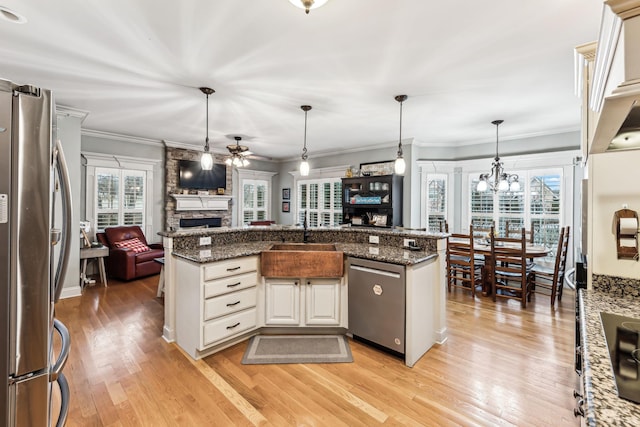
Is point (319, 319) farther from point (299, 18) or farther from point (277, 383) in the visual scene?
point (299, 18)

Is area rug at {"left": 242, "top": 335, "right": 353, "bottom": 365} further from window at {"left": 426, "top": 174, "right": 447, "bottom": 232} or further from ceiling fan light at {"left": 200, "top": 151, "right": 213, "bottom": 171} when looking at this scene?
window at {"left": 426, "top": 174, "right": 447, "bottom": 232}

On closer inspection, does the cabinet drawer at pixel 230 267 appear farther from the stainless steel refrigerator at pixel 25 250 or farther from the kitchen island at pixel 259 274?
the stainless steel refrigerator at pixel 25 250

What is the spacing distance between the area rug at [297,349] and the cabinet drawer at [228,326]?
20cm

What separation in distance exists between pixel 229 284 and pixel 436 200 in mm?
4697

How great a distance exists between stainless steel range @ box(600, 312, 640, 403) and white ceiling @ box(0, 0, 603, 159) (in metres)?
1.85

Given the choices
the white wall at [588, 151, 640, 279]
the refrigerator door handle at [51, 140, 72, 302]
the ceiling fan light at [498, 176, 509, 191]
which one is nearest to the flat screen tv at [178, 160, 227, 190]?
the refrigerator door handle at [51, 140, 72, 302]

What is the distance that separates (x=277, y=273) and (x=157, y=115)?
3.15 m

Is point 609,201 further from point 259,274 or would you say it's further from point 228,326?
point 228,326

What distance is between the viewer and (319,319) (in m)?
2.89

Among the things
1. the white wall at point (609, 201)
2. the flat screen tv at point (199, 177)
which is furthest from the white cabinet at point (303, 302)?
the flat screen tv at point (199, 177)

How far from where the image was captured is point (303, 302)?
2.89 metres

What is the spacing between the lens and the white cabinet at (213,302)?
8.12 feet

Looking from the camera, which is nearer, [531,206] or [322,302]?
[322,302]

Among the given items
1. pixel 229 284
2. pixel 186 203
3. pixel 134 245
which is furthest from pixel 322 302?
pixel 186 203
